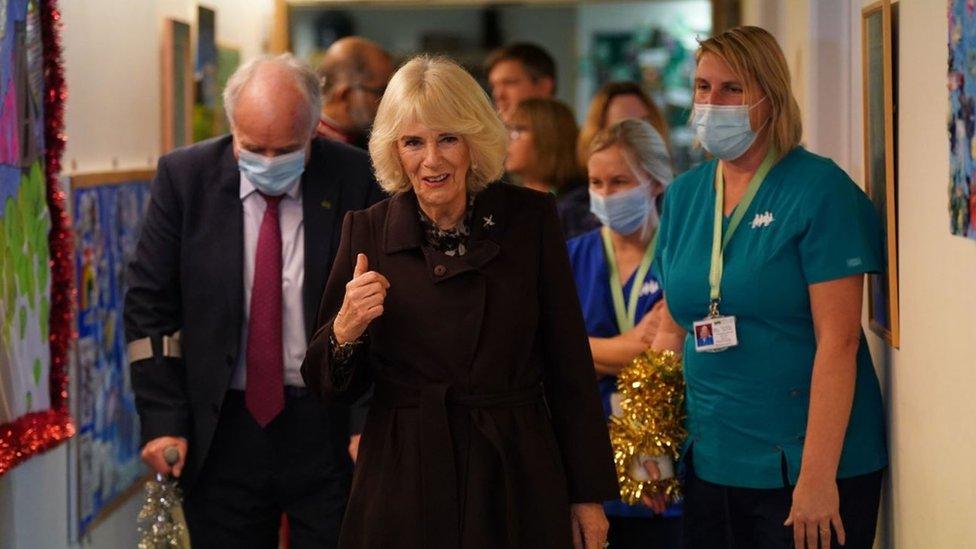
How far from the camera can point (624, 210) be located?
13.5ft

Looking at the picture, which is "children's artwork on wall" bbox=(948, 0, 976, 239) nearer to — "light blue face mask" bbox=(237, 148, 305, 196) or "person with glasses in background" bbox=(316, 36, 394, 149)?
"light blue face mask" bbox=(237, 148, 305, 196)

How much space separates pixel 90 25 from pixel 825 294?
105 inches

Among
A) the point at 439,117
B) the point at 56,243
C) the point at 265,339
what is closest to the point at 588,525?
the point at 439,117

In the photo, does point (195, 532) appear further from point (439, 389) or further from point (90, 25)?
point (90, 25)

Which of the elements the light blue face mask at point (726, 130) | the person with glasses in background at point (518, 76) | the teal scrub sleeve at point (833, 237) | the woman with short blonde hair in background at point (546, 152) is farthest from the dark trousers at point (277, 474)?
the person with glasses in background at point (518, 76)

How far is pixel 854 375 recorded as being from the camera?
3.09m

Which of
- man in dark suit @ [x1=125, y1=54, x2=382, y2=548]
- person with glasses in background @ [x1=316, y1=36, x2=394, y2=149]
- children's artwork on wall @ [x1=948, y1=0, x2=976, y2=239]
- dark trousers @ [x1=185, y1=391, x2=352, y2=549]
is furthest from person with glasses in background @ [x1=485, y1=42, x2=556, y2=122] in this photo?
children's artwork on wall @ [x1=948, y1=0, x2=976, y2=239]

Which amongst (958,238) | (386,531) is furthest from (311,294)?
(958,238)

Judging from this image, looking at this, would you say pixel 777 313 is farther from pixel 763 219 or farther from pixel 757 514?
pixel 757 514

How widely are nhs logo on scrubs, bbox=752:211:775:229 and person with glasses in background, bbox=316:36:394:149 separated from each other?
9.38 ft

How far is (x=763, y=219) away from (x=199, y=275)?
56.9 inches

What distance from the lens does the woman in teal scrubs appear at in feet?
10.1

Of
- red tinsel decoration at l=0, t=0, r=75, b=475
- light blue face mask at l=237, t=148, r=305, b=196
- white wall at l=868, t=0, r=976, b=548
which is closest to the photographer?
white wall at l=868, t=0, r=976, b=548

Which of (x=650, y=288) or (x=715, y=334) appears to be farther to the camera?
(x=650, y=288)
